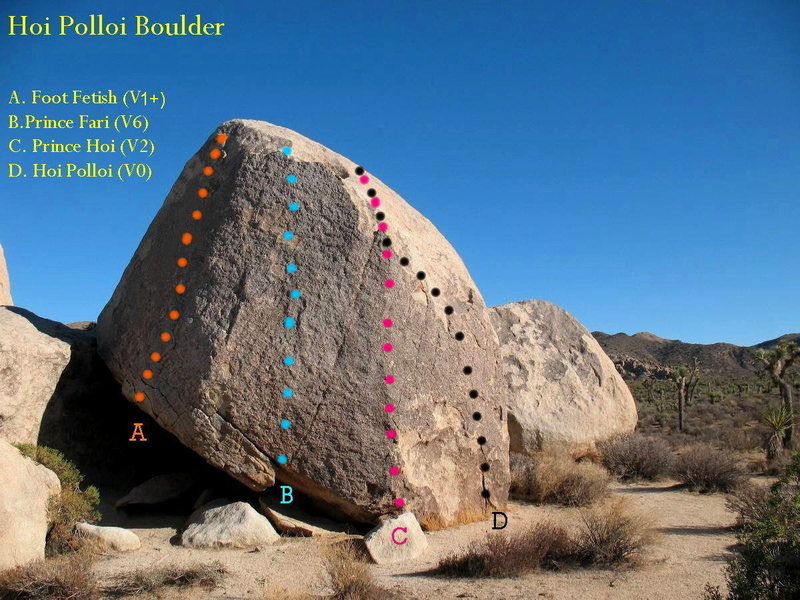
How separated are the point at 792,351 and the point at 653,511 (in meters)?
12.1

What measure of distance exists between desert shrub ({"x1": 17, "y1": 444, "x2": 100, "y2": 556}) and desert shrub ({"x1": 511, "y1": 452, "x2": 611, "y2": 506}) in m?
5.34

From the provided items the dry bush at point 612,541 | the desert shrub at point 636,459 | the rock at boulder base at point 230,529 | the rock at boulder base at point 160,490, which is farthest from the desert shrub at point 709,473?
the rock at boulder base at point 160,490

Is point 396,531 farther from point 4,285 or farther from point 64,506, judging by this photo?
point 4,285

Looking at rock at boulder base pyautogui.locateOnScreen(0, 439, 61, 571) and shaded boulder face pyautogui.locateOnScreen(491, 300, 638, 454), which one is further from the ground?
shaded boulder face pyautogui.locateOnScreen(491, 300, 638, 454)

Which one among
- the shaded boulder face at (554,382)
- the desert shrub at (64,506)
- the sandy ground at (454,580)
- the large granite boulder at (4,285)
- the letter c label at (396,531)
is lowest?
the sandy ground at (454,580)

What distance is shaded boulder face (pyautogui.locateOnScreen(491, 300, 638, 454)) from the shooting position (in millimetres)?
11727

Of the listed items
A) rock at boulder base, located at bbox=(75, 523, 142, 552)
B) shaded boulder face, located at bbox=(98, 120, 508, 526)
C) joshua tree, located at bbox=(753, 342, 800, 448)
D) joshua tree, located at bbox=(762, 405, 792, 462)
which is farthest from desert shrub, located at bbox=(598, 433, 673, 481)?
rock at boulder base, located at bbox=(75, 523, 142, 552)

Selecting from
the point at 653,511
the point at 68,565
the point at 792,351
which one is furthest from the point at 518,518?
the point at 792,351

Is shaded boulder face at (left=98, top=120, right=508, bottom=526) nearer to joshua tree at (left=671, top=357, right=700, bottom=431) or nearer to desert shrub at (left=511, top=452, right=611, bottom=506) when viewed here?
desert shrub at (left=511, top=452, right=611, bottom=506)

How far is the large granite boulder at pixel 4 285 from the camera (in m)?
11.2

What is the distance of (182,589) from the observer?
537cm

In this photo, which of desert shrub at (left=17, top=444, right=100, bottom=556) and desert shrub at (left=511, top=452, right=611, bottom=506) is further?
desert shrub at (left=511, top=452, right=611, bottom=506)

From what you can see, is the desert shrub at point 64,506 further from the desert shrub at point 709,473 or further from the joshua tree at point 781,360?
the joshua tree at point 781,360

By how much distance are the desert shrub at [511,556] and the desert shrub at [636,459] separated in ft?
18.9
